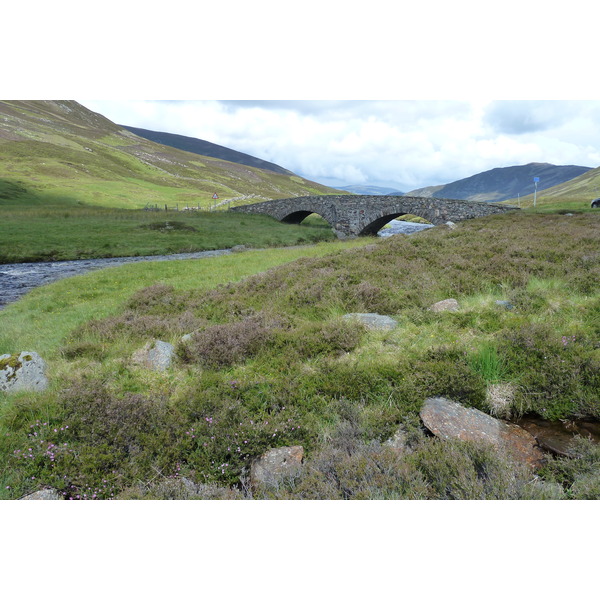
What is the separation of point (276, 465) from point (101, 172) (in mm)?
117780

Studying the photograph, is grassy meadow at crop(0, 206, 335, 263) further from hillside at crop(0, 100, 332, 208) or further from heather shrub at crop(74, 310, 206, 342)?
heather shrub at crop(74, 310, 206, 342)

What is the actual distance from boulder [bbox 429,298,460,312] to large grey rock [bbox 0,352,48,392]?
837cm

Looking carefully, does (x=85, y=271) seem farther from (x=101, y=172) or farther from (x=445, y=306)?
(x=101, y=172)

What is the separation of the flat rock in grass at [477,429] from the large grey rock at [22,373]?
639cm

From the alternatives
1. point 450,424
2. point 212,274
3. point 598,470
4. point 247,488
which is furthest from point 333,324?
point 212,274

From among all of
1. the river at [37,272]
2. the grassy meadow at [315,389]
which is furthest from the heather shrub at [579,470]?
the river at [37,272]

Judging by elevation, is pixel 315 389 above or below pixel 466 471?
below

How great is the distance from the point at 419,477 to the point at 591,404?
311 cm

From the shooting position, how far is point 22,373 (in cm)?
645

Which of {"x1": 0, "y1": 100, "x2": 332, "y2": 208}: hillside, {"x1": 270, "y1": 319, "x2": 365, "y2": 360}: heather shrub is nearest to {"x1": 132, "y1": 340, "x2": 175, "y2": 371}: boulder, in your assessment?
{"x1": 270, "y1": 319, "x2": 365, "y2": 360}: heather shrub

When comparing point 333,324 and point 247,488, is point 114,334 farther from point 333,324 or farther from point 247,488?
point 247,488

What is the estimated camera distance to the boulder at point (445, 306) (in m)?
8.99

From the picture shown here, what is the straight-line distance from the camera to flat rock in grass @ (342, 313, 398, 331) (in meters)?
8.15

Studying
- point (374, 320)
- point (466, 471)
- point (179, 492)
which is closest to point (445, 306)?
point (374, 320)
